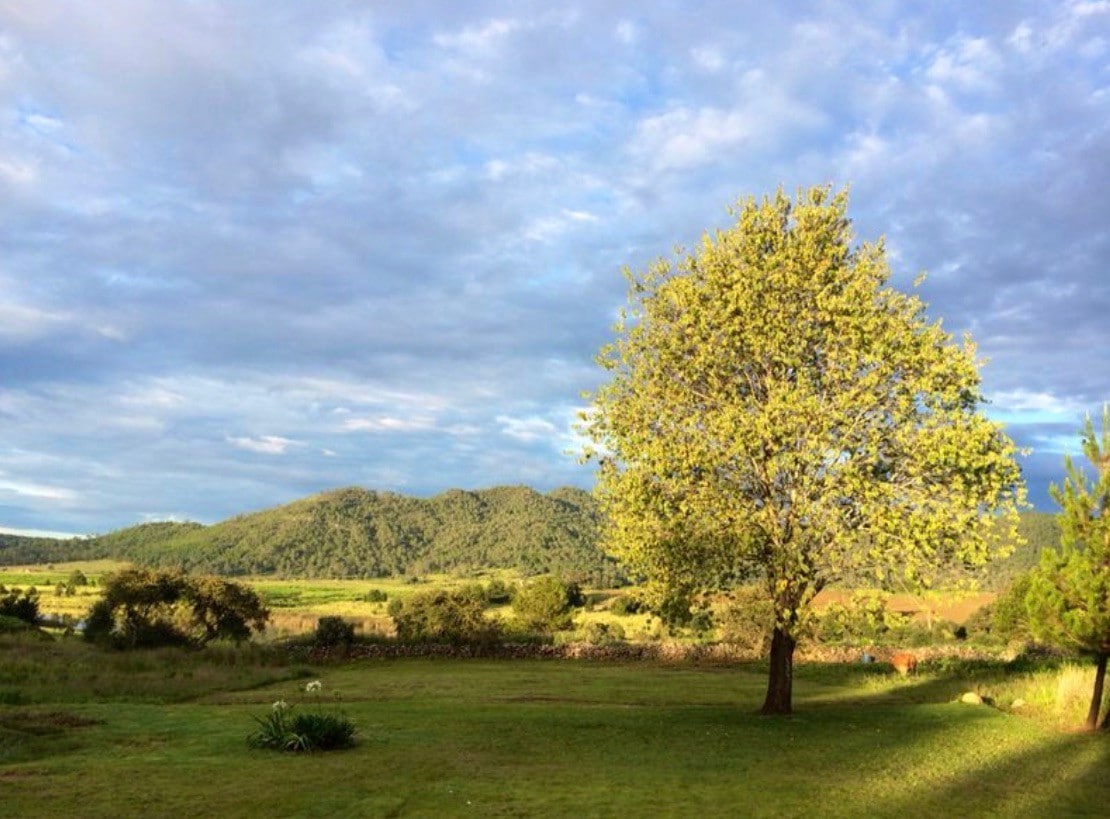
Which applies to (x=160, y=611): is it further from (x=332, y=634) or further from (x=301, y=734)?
(x=301, y=734)

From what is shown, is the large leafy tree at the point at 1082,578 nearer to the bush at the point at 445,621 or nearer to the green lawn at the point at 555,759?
the green lawn at the point at 555,759

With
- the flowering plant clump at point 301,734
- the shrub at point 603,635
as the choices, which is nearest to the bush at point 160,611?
the shrub at point 603,635

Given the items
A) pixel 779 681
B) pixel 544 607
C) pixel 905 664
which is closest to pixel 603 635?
pixel 544 607

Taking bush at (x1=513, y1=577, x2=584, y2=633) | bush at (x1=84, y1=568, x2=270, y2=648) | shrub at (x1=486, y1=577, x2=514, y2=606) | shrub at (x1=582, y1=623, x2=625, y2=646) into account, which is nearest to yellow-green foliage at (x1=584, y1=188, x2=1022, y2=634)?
shrub at (x1=582, y1=623, x2=625, y2=646)

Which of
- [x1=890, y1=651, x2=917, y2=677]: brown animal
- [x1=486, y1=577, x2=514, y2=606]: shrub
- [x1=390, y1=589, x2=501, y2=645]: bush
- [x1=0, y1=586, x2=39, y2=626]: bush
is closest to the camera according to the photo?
Result: [x1=890, y1=651, x2=917, y2=677]: brown animal

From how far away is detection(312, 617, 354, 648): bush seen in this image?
5550 cm

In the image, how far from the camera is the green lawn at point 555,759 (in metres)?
13.6

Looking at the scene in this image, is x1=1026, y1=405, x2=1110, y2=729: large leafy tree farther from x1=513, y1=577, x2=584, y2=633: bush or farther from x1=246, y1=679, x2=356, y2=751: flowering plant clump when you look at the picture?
x1=513, y1=577, x2=584, y2=633: bush

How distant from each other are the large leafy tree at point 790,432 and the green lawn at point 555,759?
430 cm

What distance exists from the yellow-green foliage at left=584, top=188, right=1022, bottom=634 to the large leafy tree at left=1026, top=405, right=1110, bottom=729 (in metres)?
4.82

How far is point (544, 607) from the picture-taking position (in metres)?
79.0

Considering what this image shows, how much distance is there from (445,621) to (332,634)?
7.53 meters

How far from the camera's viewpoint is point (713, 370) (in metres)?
24.5

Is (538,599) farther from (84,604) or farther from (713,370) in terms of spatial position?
(84,604)
